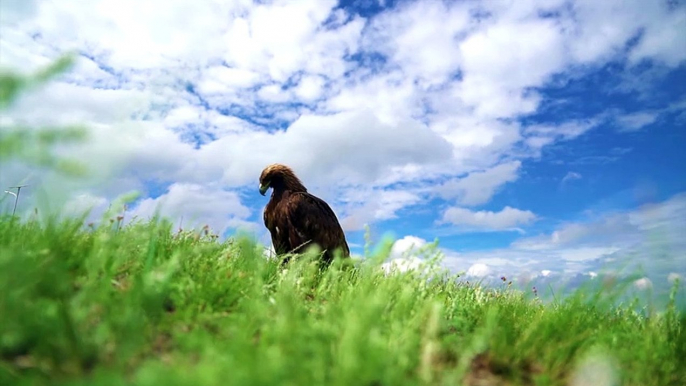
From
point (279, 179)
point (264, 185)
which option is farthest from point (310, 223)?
point (264, 185)

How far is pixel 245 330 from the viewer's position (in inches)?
123

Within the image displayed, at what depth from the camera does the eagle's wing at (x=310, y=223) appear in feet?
30.3

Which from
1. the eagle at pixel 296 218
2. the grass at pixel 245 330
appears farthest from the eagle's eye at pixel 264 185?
the grass at pixel 245 330

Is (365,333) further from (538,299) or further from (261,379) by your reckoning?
(538,299)

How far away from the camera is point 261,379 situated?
2.31 meters

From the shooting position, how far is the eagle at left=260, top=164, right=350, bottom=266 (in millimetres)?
9266

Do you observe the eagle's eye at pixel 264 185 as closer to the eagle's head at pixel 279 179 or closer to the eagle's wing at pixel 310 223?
the eagle's head at pixel 279 179

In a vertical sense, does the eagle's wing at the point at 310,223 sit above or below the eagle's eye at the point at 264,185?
below

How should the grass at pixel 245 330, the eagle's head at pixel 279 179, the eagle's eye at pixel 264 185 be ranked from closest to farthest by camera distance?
the grass at pixel 245 330 < the eagle's head at pixel 279 179 < the eagle's eye at pixel 264 185

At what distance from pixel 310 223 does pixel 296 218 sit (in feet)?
0.87

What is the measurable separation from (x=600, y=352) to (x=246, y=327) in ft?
7.82

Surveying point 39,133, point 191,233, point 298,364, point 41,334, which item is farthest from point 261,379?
point 191,233

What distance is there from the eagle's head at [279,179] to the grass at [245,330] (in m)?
4.86

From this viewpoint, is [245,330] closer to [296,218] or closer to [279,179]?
[296,218]
